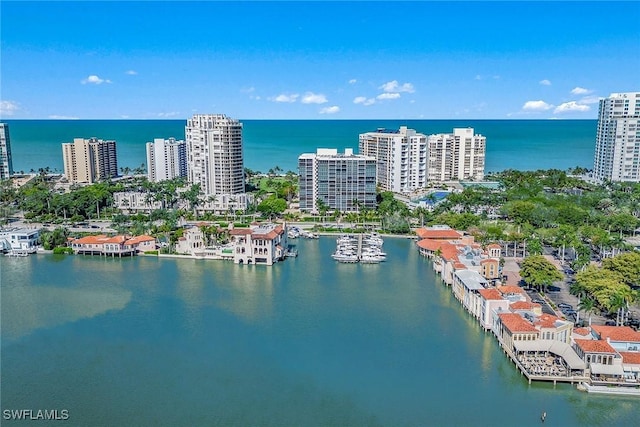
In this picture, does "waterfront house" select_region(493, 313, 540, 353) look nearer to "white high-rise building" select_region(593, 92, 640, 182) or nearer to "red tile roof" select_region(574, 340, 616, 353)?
"red tile roof" select_region(574, 340, 616, 353)

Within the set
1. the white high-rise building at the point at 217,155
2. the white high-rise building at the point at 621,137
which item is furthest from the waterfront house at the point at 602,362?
the white high-rise building at the point at 621,137

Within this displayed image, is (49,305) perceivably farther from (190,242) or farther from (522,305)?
(522,305)

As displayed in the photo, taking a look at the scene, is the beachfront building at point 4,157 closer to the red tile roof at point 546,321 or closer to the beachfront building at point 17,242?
the beachfront building at point 17,242

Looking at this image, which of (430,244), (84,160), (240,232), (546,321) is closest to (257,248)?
(240,232)

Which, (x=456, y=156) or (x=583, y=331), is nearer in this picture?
(x=583, y=331)

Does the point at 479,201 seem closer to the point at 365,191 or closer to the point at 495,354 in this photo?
the point at 365,191

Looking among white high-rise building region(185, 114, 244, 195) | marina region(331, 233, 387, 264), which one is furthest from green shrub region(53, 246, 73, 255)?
white high-rise building region(185, 114, 244, 195)
